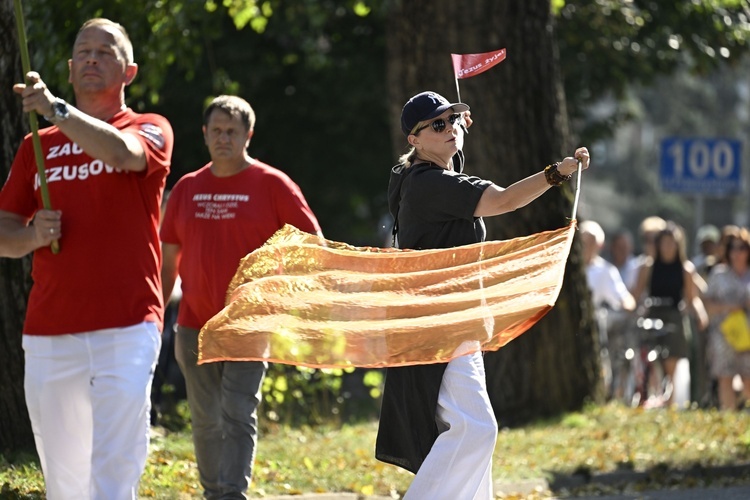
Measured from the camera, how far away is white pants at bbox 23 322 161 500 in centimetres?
585

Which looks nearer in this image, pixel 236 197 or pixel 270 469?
pixel 236 197

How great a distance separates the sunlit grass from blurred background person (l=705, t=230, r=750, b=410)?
2.32 m

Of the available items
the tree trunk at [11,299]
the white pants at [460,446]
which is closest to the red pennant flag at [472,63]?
the white pants at [460,446]

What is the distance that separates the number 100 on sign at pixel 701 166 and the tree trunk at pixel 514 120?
222 inches

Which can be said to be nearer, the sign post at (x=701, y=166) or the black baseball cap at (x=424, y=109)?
the black baseball cap at (x=424, y=109)

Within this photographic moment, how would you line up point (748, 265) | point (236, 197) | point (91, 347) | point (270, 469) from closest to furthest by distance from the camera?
point (91, 347) → point (236, 197) → point (270, 469) → point (748, 265)

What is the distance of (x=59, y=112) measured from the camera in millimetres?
5531

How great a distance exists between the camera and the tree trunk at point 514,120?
12477mm

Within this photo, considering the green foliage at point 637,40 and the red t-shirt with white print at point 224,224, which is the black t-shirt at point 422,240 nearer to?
the red t-shirt with white print at point 224,224

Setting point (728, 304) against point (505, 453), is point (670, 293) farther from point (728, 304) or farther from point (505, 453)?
point (505, 453)

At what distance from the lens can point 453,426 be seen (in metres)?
6.39

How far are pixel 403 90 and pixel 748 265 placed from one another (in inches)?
202

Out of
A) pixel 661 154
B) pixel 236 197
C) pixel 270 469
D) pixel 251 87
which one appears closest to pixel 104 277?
pixel 236 197

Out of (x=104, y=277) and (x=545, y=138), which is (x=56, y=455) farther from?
(x=545, y=138)
